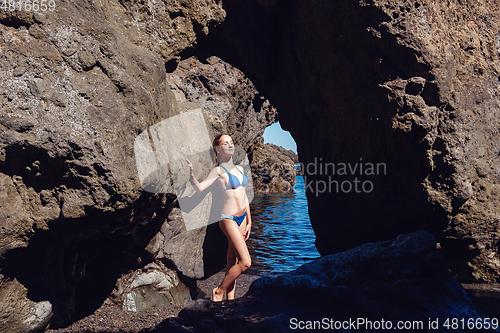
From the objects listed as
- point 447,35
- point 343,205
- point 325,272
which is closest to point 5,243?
point 325,272

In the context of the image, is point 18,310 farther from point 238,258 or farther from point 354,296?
point 354,296

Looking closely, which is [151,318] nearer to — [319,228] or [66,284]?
[66,284]

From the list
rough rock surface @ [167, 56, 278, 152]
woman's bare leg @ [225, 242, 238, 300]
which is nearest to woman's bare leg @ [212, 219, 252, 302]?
woman's bare leg @ [225, 242, 238, 300]

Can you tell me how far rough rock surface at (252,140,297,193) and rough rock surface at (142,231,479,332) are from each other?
18.4 meters

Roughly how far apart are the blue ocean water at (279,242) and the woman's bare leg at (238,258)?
7.52 ft

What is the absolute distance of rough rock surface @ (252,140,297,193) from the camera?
864 inches

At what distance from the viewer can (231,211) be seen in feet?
12.0

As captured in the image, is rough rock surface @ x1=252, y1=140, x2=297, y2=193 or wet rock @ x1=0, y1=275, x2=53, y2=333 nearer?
wet rock @ x1=0, y1=275, x2=53, y2=333

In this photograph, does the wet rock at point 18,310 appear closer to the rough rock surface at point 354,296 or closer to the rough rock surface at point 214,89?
the rough rock surface at point 354,296

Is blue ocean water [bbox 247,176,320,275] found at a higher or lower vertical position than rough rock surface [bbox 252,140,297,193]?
lower

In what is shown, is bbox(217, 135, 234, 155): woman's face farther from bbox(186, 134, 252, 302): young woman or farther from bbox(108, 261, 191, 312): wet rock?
bbox(108, 261, 191, 312): wet rock

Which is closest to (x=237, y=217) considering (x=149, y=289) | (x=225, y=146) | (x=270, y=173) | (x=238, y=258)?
(x=238, y=258)

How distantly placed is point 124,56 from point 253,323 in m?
2.38

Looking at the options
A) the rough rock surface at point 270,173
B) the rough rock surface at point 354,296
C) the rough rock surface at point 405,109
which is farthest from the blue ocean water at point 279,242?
the rough rock surface at point 270,173
